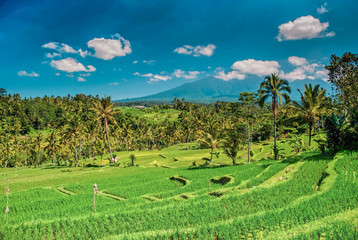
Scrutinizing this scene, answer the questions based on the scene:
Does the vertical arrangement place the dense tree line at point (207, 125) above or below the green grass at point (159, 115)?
below

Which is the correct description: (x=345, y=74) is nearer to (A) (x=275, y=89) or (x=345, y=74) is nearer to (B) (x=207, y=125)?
(A) (x=275, y=89)

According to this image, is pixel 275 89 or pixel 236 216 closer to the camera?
pixel 236 216

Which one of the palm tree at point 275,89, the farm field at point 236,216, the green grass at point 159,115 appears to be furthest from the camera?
the green grass at point 159,115

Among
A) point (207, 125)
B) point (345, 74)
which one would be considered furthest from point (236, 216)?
point (207, 125)

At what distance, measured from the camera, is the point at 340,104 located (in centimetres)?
3206

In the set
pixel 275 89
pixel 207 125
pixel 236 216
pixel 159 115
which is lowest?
pixel 236 216

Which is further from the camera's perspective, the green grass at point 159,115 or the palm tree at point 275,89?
the green grass at point 159,115

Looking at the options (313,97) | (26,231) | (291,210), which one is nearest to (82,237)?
(26,231)

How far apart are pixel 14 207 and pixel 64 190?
22.5 feet

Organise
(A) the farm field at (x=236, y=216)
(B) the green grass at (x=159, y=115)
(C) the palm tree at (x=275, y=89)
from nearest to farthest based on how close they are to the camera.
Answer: (A) the farm field at (x=236, y=216)
(C) the palm tree at (x=275, y=89)
(B) the green grass at (x=159, y=115)

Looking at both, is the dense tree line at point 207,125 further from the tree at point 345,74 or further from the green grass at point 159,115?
the green grass at point 159,115

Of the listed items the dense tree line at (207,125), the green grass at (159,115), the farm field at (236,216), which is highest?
the green grass at (159,115)

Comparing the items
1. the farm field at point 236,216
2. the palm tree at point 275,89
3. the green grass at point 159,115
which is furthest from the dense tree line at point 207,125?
the green grass at point 159,115

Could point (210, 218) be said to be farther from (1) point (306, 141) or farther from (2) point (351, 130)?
(1) point (306, 141)
